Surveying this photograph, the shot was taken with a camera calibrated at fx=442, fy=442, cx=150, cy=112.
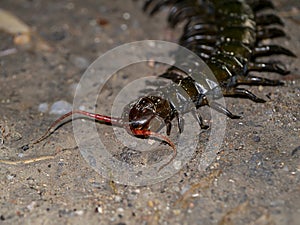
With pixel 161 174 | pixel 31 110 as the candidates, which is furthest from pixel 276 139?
pixel 31 110

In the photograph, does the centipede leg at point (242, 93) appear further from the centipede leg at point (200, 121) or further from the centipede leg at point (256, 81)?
the centipede leg at point (200, 121)

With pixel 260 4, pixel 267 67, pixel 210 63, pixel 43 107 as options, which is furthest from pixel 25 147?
pixel 260 4

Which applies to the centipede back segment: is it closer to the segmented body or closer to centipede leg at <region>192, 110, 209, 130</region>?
the segmented body

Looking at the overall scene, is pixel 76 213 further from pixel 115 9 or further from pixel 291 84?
pixel 115 9

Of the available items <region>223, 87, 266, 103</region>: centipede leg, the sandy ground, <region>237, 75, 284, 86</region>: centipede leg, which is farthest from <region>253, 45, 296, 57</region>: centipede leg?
<region>223, 87, 266, 103</region>: centipede leg

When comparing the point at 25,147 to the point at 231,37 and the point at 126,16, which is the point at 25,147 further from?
the point at 126,16

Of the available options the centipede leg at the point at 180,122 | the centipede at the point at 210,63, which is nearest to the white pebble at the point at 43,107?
the centipede at the point at 210,63
